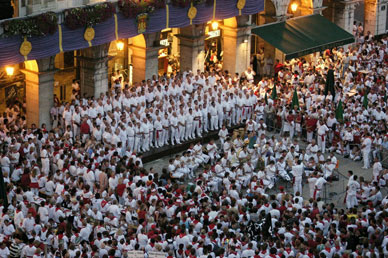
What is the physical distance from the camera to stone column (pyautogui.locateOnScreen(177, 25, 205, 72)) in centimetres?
4825

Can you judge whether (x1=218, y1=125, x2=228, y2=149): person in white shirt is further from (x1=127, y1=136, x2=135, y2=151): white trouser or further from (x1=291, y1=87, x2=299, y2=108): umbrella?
(x1=291, y1=87, x2=299, y2=108): umbrella

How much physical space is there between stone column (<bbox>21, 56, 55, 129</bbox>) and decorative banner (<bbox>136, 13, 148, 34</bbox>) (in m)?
5.32

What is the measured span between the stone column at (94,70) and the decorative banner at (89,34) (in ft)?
4.41

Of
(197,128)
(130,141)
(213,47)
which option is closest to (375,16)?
(213,47)

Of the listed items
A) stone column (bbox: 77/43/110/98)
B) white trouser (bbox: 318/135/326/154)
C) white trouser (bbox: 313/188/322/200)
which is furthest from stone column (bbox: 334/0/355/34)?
white trouser (bbox: 313/188/322/200)

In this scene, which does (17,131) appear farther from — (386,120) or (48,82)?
(386,120)

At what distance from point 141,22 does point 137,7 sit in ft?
3.12

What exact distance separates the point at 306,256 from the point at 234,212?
12.6ft

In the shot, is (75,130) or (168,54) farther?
(168,54)

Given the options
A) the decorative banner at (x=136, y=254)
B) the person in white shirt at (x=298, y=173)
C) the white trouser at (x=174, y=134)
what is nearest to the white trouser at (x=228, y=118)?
the white trouser at (x=174, y=134)

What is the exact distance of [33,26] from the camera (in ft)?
128

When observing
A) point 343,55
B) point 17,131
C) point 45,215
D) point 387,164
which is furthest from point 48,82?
point 343,55

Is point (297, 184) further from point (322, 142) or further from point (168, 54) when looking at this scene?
point (168, 54)

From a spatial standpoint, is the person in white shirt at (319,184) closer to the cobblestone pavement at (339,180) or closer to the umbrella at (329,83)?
the cobblestone pavement at (339,180)
